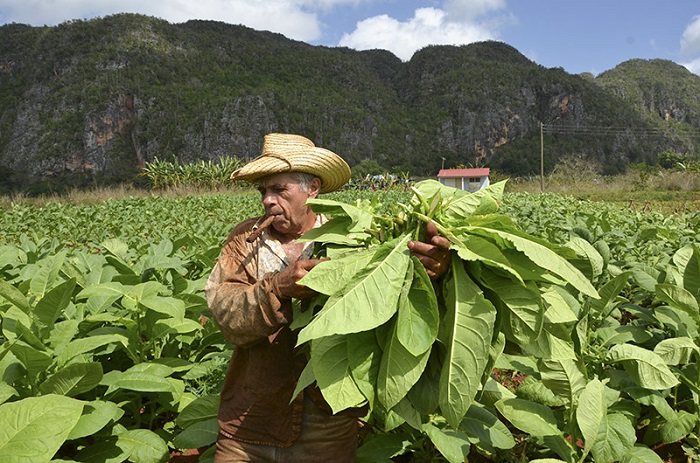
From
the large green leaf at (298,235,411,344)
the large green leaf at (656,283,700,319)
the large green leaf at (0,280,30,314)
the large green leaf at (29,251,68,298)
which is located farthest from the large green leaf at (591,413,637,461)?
the large green leaf at (29,251,68,298)

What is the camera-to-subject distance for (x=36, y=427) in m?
1.36

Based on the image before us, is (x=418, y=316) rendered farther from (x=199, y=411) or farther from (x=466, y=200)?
(x=199, y=411)

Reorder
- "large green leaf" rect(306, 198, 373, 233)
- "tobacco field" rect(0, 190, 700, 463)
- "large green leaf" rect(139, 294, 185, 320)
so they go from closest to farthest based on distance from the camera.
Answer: "tobacco field" rect(0, 190, 700, 463)
"large green leaf" rect(306, 198, 373, 233)
"large green leaf" rect(139, 294, 185, 320)

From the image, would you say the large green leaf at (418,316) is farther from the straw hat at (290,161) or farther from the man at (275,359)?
Result: the straw hat at (290,161)

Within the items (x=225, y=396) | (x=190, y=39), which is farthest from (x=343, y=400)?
(x=190, y=39)

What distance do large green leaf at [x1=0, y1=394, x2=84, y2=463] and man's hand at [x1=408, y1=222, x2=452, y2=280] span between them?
1.03m

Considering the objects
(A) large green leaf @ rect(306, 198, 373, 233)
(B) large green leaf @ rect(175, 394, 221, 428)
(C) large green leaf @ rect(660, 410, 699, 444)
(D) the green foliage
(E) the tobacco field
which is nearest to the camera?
(E) the tobacco field

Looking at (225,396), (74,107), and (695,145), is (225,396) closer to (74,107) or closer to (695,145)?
(74,107)

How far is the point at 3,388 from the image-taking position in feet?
5.58

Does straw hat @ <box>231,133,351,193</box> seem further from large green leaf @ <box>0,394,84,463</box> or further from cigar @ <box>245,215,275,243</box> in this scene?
large green leaf @ <box>0,394,84,463</box>

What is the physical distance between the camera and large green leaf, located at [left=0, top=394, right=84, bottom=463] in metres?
1.31

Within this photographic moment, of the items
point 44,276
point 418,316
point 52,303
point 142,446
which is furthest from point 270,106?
point 418,316

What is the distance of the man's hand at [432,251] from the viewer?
49.1 inches

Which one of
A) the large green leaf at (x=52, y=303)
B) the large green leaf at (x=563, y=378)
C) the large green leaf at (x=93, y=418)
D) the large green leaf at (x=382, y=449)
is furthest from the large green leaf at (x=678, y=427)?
the large green leaf at (x=52, y=303)
